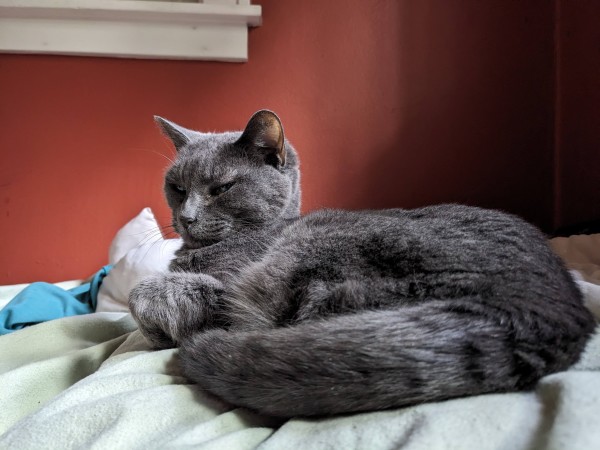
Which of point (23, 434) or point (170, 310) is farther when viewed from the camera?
point (170, 310)

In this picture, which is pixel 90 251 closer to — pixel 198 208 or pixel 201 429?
pixel 198 208

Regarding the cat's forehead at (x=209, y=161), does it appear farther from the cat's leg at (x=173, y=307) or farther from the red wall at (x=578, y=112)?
the red wall at (x=578, y=112)

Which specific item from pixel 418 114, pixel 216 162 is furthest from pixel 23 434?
pixel 418 114

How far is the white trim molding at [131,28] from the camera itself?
206cm

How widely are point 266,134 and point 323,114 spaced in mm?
1064

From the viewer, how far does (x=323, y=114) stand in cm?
226

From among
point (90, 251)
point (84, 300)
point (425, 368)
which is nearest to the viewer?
point (425, 368)

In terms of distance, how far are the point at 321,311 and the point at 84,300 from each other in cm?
138

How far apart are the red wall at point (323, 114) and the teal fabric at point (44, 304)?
409mm

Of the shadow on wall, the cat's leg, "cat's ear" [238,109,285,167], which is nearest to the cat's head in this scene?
"cat's ear" [238,109,285,167]

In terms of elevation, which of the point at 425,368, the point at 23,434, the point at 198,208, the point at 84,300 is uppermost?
the point at 198,208

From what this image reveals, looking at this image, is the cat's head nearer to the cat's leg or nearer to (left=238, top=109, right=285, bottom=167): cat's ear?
(left=238, top=109, right=285, bottom=167): cat's ear

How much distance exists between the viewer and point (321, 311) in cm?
83

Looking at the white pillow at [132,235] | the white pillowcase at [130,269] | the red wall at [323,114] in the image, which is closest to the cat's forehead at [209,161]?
the white pillowcase at [130,269]
